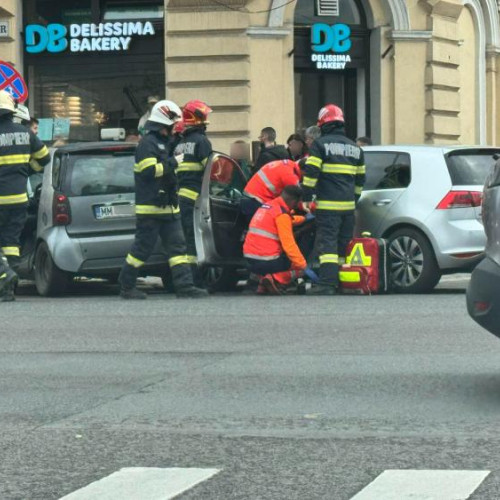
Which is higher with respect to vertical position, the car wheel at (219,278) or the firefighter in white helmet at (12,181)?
the firefighter in white helmet at (12,181)

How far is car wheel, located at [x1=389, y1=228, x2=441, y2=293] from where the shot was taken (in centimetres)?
1505

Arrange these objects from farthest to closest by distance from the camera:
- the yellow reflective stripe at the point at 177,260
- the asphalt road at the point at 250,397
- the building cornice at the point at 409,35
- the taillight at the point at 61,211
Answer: the building cornice at the point at 409,35
the taillight at the point at 61,211
the yellow reflective stripe at the point at 177,260
the asphalt road at the point at 250,397

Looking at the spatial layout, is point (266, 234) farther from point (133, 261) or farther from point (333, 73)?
point (333, 73)

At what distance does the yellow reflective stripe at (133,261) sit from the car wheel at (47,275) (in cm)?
98

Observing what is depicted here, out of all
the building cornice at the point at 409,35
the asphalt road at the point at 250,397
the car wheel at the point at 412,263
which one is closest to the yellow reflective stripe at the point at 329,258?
the car wheel at the point at 412,263

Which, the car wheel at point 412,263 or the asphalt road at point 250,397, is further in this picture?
the car wheel at point 412,263

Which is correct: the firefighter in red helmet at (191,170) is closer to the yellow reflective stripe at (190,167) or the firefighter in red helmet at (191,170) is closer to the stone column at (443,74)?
the yellow reflective stripe at (190,167)

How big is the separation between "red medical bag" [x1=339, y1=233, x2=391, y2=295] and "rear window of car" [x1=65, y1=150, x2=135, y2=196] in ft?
7.60

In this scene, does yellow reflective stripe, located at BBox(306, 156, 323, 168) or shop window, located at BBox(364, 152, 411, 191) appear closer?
yellow reflective stripe, located at BBox(306, 156, 323, 168)

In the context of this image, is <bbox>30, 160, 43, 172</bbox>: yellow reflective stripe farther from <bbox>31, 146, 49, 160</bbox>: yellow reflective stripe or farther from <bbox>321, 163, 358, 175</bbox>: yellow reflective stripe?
<bbox>321, 163, 358, 175</bbox>: yellow reflective stripe

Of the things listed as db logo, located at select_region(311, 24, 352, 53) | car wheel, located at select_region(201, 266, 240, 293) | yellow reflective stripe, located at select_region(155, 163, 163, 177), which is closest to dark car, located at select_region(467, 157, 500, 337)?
yellow reflective stripe, located at select_region(155, 163, 163, 177)

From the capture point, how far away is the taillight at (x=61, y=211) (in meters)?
15.2

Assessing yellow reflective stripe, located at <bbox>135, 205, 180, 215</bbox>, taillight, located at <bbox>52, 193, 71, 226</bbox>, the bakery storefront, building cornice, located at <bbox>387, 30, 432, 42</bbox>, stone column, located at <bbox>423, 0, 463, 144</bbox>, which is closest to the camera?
yellow reflective stripe, located at <bbox>135, 205, 180, 215</bbox>

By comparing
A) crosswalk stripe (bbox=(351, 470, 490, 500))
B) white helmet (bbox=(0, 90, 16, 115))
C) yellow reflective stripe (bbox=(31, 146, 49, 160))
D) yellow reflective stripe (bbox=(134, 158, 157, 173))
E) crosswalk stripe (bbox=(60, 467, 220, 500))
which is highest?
white helmet (bbox=(0, 90, 16, 115))
